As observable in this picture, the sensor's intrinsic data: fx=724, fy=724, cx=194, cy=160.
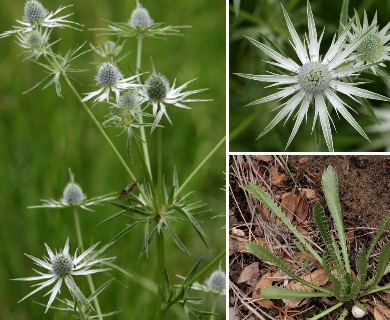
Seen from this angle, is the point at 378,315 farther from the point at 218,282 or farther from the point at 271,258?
the point at 218,282

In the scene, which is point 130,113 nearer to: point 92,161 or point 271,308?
point 271,308

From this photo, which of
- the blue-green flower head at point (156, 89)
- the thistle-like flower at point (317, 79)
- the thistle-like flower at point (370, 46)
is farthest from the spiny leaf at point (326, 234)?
the blue-green flower head at point (156, 89)

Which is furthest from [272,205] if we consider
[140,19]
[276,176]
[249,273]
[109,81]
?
[140,19]

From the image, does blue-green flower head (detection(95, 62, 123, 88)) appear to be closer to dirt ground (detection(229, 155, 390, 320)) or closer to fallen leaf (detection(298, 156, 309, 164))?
dirt ground (detection(229, 155, 390, 320))

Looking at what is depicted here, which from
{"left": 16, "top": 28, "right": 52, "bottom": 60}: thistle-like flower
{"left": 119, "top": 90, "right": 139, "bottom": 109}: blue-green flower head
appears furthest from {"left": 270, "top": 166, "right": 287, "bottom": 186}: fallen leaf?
{"left": 16, "top": 28, "right": 52, "bottom": 60}: thistle-like flower

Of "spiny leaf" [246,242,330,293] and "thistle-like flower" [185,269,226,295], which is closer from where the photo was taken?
"spiny leaf" [246,242,330,293]

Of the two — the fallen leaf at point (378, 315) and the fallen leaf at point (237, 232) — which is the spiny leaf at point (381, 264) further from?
the fallen leaf at point (237, 232)
